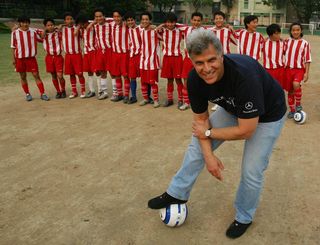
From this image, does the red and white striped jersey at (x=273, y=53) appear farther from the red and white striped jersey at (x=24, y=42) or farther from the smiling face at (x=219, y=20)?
the red and white striped jersey at (x=24, y=42)

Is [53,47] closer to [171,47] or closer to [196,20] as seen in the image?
[171,47]

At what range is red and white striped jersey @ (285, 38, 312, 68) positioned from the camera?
6973 millimetres

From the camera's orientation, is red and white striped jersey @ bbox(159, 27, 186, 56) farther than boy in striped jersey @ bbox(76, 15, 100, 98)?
No

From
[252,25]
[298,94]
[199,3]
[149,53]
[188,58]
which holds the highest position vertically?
[199,3]

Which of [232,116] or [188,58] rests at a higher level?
[188,58]

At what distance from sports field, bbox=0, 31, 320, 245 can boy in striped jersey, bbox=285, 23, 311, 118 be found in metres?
0.74

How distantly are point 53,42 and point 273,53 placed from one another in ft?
16.8

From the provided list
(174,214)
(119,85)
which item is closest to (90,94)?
(119,85)

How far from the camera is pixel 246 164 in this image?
10.2 feet

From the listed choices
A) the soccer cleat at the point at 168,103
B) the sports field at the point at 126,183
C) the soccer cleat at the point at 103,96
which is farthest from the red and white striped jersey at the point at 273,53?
the soccer cleat at the point at 103,96

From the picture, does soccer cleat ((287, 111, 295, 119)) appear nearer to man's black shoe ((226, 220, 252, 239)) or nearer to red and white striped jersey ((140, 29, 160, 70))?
red and white striped jersey ((140, 29, 160, 70))

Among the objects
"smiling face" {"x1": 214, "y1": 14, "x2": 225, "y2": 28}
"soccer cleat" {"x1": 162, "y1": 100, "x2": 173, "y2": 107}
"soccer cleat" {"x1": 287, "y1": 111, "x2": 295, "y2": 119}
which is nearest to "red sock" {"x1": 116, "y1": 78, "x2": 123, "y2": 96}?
"soccer cleat" {"x1": 162, "y1": 100, "x2": 173, "y2": 107}

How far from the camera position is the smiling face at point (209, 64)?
259 cm

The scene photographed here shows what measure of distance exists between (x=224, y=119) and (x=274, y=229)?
1190 mm
